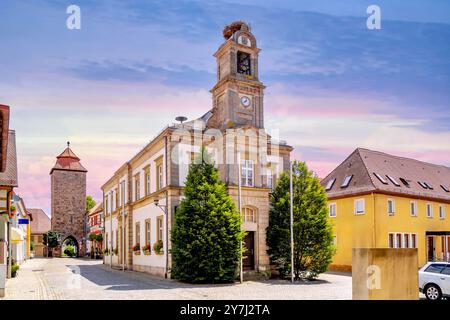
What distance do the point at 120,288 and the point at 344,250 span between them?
1793 cm

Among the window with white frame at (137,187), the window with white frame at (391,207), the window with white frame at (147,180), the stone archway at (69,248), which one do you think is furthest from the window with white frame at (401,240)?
the stone archway at (69,248)

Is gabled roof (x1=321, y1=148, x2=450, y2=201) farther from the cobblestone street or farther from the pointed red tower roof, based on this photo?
the pointed red tower roof

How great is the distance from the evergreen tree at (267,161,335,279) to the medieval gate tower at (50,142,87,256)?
52473 millimetres

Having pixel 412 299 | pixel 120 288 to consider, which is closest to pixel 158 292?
pixel 120 288

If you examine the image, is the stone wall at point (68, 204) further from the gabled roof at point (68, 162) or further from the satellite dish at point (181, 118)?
the satellite dish at point (181, 118)

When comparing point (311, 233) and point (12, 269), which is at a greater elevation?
point (311, 233)

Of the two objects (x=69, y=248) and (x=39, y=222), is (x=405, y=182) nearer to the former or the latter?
(x=69, y=248)

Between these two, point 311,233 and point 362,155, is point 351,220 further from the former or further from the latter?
point 311,233

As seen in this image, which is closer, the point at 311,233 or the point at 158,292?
the point at 158,292

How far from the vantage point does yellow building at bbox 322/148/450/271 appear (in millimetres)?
31891

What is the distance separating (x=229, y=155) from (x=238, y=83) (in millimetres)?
4582

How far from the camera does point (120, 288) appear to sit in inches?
812

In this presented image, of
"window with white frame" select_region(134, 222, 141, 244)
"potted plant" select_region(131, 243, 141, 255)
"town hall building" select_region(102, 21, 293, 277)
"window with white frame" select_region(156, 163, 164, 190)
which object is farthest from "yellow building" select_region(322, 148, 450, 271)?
"window with white frame" select_region(134, 222, 141, 244)

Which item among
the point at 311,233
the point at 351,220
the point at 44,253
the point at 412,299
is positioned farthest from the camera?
the point at 44,253
